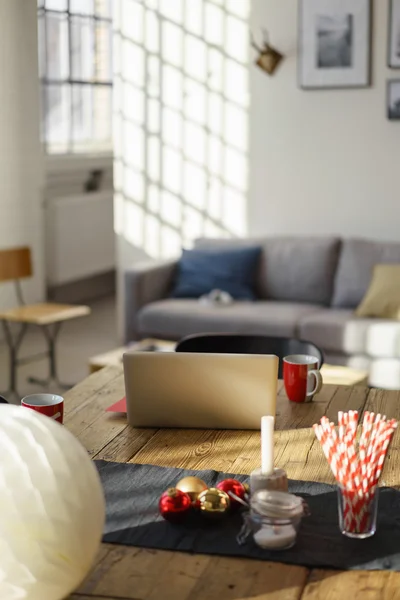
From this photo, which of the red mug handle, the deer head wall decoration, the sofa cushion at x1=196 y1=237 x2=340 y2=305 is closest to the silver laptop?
the red mug handle

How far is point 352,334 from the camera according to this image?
4.84m

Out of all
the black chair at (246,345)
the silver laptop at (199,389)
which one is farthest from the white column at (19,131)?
the silver laptop at (199,389)

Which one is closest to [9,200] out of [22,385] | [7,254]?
[7,254]

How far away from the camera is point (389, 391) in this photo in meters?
2.42

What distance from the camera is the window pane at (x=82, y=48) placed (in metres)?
7.49

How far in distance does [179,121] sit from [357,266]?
5.19 ft

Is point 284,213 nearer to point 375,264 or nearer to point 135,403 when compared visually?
point 375,264

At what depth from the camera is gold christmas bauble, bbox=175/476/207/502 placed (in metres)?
1.57

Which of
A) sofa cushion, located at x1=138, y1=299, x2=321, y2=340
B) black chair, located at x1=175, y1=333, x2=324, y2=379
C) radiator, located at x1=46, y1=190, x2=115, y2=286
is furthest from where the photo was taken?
radiator, located at x1=46, y1=190, x2=115, y2=286

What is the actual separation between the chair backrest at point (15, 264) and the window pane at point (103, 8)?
3.05 m

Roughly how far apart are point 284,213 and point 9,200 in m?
1.94

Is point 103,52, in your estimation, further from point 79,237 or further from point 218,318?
point 218,318

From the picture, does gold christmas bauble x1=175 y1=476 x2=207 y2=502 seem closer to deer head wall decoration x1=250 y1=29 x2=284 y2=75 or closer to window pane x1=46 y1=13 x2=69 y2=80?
deer head wall decoration x1=250 y1=29 x2=284 y2=75

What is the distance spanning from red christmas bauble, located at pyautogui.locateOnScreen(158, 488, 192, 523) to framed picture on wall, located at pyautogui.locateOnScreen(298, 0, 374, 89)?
14.3ft
